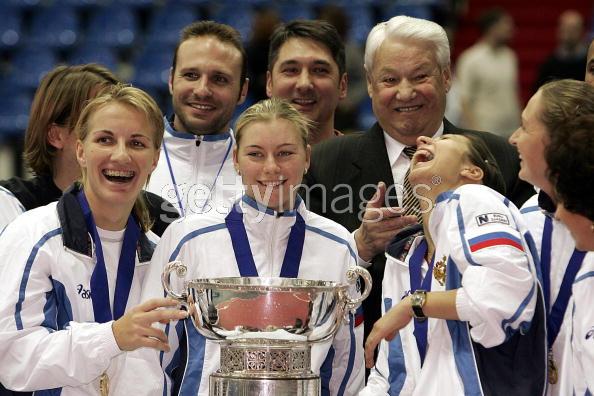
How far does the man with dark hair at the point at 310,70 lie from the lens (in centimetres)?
579

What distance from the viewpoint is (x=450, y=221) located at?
12.3ft

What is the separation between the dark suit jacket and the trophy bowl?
57.9 inches

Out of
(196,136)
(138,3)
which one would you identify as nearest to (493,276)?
(196,136)

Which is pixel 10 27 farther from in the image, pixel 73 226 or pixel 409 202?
pixel 73 226

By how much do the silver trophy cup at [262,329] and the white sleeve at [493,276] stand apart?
17.2 inches

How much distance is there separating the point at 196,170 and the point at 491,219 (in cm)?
217

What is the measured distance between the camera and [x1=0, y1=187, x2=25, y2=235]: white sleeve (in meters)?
4.63

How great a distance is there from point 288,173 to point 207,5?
910 cm

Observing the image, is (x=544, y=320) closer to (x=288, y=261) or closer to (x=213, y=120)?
(x=288, y=261)

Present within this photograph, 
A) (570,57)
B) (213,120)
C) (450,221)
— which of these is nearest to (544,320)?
(450,221)

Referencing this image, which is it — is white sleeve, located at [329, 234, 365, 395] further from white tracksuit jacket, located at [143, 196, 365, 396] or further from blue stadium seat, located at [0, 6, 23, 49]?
blue stadium seat, located at [0, 6, 23, 49]

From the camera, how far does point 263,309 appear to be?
11.5ft

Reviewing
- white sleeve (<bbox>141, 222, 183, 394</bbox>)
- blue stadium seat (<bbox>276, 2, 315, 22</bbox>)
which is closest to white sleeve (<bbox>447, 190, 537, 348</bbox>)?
white sleeve (<bbox>141, 222, 183, 394</bbox>)

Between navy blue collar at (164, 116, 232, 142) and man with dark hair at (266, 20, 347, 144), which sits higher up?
man with dark hair at (266, 20, 347, 144)
